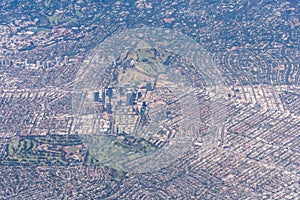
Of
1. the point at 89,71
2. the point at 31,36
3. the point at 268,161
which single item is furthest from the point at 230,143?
the point at 31,36

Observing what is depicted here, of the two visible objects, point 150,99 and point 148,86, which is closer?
point 150,99

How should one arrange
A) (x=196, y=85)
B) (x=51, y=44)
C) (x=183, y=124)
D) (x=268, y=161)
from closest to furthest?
(x=268, y=161)
(x=183, y=124)
(x=196, y=85)
(x=51, y=44)

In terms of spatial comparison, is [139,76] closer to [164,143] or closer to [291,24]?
[164,143]

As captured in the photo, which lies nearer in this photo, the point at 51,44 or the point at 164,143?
the point at 164,143

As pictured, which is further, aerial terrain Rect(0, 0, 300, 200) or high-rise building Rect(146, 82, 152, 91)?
high-rise building Rect(146, 82, 152, 91)

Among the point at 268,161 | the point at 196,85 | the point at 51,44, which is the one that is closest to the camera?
the point at 268,161

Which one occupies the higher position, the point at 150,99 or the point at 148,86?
the point at 148,86

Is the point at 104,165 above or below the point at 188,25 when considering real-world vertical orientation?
below
